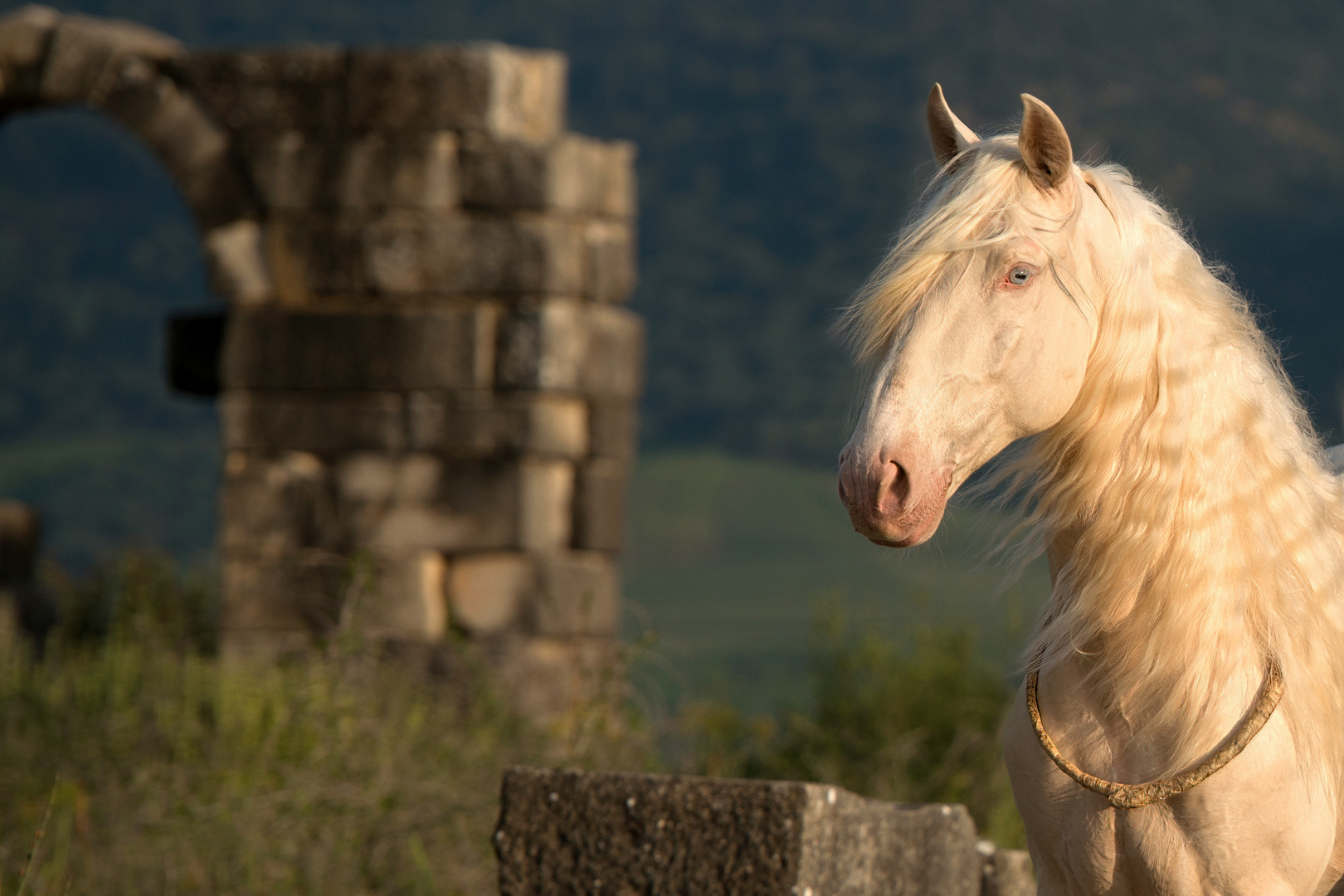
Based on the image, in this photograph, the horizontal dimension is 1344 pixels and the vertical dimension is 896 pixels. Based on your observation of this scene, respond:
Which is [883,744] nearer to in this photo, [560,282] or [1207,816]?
[560,282]

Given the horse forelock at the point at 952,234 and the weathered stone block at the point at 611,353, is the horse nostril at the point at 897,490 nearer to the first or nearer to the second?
the horse forelock at the point at 952,234

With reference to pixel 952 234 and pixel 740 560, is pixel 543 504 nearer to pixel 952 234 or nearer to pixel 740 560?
pixel 952 234

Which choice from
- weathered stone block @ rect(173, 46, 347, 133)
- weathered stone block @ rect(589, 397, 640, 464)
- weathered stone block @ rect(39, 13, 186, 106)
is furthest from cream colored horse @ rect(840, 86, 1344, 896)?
weathered stone block @ rect(39, 13, 186, 106)

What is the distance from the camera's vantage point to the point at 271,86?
7.50m

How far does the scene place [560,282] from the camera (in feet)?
23.9

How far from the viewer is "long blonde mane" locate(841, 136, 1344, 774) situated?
7.13 ft

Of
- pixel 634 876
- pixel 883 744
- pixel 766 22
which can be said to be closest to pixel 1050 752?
pixel 634 876

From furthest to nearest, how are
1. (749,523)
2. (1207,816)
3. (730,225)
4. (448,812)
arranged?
(730,225), (749,523), (448,812), (1207,816)

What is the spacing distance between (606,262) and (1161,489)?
5661 millimetres

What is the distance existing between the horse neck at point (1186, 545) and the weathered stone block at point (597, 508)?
209 inches

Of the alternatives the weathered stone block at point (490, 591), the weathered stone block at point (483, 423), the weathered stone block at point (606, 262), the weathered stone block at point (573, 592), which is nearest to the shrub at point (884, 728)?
the weathered stone block at point (573, 592)

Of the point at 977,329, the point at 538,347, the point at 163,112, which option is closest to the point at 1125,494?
the point at 977,329

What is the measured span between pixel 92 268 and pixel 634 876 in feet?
231

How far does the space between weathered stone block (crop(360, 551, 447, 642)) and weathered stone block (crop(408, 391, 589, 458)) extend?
0.62 m
